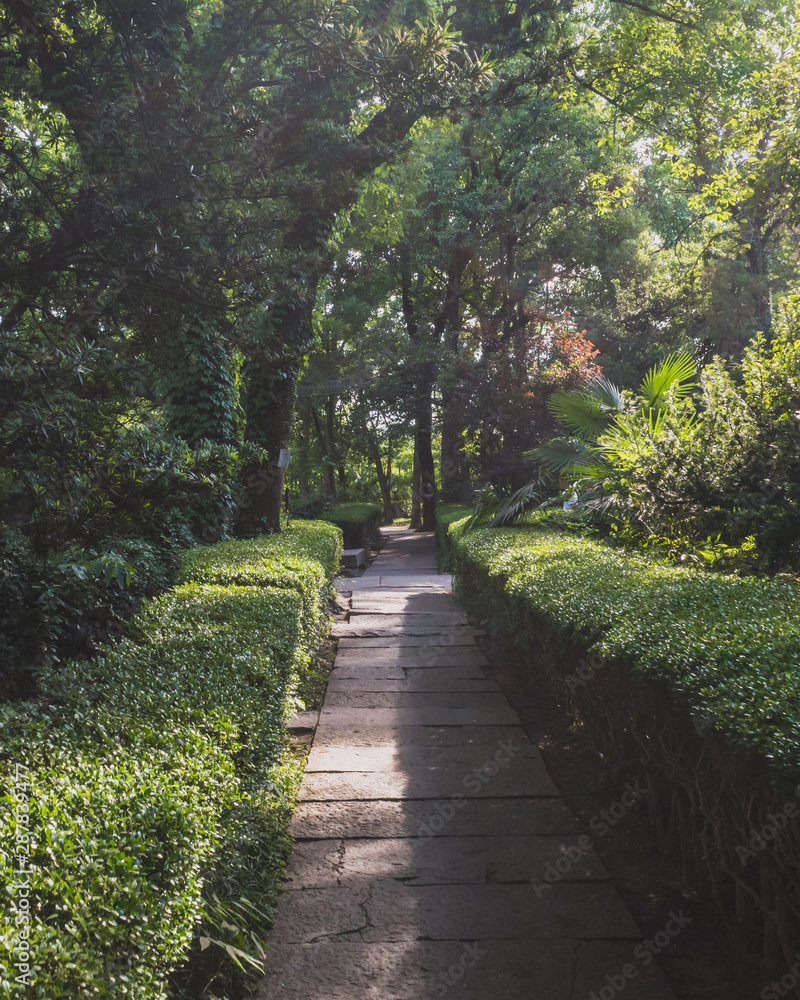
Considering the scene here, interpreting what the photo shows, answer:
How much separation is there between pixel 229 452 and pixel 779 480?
4277 millimetres

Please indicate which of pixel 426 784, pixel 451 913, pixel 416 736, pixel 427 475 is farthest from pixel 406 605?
pixel 427 475

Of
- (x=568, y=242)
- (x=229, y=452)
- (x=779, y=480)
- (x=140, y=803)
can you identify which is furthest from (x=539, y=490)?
(x=568, y=242)

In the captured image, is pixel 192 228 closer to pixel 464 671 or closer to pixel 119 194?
pixel 119 194

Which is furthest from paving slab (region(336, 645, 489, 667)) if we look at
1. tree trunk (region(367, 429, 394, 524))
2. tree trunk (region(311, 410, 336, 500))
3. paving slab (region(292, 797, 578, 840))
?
tree trunk (region(367, 429, 394, 524))

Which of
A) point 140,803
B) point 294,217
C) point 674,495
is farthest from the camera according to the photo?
point 674,495

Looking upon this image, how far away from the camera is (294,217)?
520cm

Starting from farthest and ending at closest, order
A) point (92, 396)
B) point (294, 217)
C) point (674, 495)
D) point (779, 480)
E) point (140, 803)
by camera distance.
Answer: point (674, 495) → point (779, 480) → point (294, 217) → point (92, 396) → point (140, 803)

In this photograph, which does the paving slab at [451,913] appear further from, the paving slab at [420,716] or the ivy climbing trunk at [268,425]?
the ivy climbing trunk at [268,425]

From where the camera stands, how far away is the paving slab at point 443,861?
130 inches

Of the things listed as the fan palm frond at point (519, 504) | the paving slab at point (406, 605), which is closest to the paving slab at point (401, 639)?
the paving slab at point (406, 605)

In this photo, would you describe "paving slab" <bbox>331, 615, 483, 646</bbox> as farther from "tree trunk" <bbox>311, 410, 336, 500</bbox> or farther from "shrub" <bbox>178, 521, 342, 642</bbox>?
"tree trunk" <bbox>311, 410, 336, 500</bbox>

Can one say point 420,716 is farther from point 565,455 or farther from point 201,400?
point 201,400

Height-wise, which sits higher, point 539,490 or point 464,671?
point 539,490

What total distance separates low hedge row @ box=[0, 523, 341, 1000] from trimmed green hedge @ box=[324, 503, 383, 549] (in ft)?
50.5
